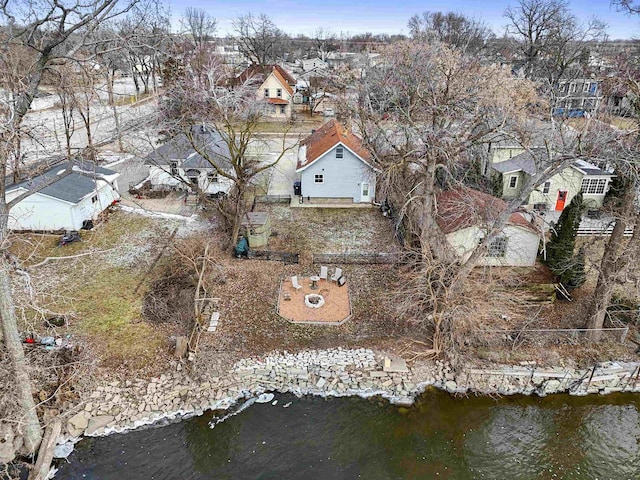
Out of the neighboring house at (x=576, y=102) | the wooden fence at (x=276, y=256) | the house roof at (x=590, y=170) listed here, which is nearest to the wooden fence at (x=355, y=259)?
the wooden fence at (x=276, y=256)

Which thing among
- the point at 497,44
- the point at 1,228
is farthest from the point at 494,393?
the point at 497,44

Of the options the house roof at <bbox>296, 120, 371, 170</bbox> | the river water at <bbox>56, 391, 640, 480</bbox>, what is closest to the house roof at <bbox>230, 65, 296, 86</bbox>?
the house roof at <bbox>296, 120, 371, 170</bbox>

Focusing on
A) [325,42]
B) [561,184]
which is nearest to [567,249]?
[561,184]

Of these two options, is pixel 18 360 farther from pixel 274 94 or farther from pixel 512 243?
pixel 274 94

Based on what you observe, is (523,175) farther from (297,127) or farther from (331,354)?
(297,127)

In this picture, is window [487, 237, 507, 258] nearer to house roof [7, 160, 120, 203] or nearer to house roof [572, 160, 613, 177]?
house roof [572, 160, 613, 177]

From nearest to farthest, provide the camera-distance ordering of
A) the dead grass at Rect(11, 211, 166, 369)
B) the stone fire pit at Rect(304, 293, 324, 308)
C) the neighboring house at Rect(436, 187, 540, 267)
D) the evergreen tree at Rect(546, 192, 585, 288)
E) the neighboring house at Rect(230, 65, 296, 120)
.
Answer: the dead grass at Rect(11, 211, 166, 369) < the stone fire pit at Rect(304, 293, 324, 308) < the evergreen tree at Rect(546, 192, 585, 288) < the neighboring house at Rect(436, 187, 540, 267) < the neighboring house at Rect(230, 65, 296, 120)
